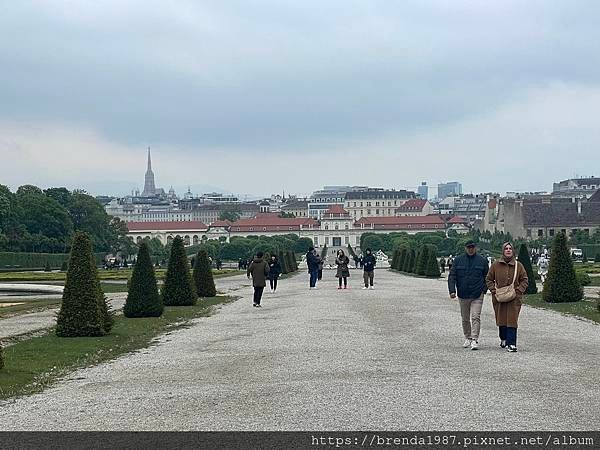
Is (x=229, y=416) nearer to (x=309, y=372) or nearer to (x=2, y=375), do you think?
(x=309, y=372)

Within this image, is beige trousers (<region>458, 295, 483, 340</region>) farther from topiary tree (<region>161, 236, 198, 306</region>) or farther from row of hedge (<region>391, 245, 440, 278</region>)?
row of hedge (<region>391, 245, 440, 278</region>)

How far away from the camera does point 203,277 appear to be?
29.8 meters

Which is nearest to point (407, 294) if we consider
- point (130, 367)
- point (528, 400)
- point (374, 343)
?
point (374, 343)

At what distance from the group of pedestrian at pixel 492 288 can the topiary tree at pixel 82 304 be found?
639 centimetres

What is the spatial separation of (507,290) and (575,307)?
33.4ft

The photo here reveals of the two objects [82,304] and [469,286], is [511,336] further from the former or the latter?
[82,304]

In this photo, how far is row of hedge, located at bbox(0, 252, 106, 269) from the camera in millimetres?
68125

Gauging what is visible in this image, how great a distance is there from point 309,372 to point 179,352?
3.50m

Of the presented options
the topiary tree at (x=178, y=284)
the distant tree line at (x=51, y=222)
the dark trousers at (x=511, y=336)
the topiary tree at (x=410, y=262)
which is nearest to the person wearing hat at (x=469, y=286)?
the dark trousers at (x=511, y=336)

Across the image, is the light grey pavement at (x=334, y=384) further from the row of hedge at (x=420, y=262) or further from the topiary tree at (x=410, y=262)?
the topiary tree at (x=410, y=262)

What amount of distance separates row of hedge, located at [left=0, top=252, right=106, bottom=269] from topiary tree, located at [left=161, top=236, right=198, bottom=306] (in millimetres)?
42854

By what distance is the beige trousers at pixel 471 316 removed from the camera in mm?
13641

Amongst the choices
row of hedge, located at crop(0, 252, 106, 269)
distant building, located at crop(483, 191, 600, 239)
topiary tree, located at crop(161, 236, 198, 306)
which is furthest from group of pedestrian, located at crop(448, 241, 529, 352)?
distant building, located at crop(483, 191, 600, 239)

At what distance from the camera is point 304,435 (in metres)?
7.90
